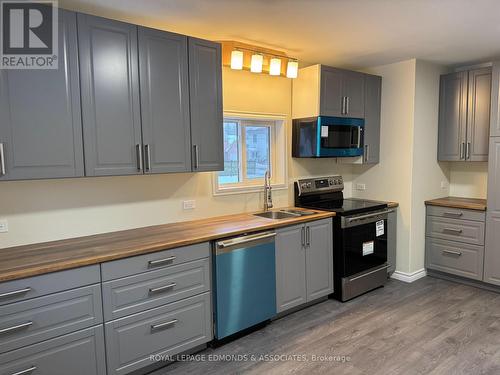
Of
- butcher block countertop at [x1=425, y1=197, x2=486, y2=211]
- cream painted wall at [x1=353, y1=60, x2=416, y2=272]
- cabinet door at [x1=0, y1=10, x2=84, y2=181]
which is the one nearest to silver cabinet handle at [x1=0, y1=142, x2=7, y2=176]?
cabinet door at [x1=0, y1=10, x2=84, y2=181]

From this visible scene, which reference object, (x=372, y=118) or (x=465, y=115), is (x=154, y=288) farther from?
(x=465, y=115)

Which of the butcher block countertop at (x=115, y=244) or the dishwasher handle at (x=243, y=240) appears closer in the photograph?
the butcher block countertop at (x=115, y=244)

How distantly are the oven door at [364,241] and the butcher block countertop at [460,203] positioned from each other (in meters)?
0.71

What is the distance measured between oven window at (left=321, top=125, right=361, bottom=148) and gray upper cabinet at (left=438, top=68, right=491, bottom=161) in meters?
1.11

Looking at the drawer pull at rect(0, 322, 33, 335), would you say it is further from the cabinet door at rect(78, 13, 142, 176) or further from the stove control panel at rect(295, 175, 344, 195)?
the stove control panel at rect(295, 175, 344, 195)

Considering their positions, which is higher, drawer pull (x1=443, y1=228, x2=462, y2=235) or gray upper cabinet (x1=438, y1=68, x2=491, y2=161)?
gray upper cabinet (x1=438, y1=68, x2=491, y2=161)

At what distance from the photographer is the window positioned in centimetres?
344

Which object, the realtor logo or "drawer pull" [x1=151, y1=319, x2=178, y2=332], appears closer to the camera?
the realtor logo

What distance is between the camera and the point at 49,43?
2.08 m

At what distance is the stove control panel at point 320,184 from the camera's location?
3812mm

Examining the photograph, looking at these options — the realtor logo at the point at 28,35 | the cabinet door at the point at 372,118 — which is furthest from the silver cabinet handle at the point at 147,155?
the cabinet door at the point at 372,118

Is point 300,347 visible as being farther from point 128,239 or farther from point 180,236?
point 128,239

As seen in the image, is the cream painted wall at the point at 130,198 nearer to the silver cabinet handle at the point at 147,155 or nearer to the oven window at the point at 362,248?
the silver cabinet handle at the point at 147,155

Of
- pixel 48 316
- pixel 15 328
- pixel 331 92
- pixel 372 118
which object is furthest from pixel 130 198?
pixel 372 118
